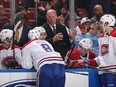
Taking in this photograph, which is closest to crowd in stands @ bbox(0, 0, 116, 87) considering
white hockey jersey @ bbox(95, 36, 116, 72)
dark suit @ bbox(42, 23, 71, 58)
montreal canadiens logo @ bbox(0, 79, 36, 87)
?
dark suit @ bbox(42, 23, 71, 58)

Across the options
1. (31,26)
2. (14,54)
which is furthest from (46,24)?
(14,54)

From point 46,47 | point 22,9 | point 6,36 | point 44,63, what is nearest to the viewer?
point 44,63

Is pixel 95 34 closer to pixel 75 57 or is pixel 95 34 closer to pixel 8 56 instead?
pixel 75 57

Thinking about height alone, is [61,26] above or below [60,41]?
above

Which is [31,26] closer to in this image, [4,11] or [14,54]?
[4,11]

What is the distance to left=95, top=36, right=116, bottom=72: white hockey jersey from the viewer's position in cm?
680

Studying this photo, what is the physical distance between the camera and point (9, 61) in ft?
22.9

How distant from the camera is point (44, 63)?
253 inches

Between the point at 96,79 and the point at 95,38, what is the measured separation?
1305 mm

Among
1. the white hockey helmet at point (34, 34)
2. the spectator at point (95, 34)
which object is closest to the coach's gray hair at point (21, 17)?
the spectator at point (95, 34)

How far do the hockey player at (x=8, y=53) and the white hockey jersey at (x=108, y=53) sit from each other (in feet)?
4.02

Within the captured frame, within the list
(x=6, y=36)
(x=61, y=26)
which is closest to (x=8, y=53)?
(x=6, y=36)

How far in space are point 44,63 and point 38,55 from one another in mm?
147

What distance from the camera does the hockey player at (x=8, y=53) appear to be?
695 centimetres
